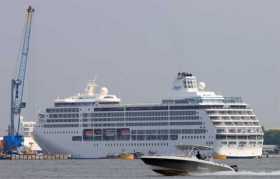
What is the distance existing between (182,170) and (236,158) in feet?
305

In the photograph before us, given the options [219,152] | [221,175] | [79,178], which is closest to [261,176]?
[221,175]

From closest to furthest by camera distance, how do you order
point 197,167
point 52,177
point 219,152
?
point 197,167 < point 52,177 < point 219,152

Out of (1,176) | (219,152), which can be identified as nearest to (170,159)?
(1,176)

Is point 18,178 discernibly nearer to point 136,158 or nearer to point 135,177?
point 135,177

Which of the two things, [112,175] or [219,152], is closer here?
[112,175]

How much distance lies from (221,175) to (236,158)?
3643 inches

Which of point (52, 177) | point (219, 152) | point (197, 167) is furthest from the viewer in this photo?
point (219, 152)

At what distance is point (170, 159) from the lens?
351 feet

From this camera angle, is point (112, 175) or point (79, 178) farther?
point (112, 175)

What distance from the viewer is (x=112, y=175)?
119 meters

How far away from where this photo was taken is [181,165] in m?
106

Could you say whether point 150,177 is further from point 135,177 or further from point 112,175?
point 112,175

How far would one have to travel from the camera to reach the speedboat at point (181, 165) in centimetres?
10625

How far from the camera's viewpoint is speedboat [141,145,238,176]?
349 ft
